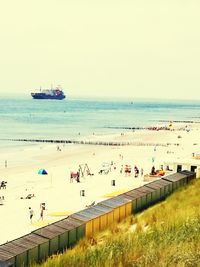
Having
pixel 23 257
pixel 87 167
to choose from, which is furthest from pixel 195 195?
pixel 87 167

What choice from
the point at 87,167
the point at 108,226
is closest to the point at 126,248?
the point at 108,226

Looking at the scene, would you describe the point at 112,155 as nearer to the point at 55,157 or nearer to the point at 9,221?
the point at 55,157

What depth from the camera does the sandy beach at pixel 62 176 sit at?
31.1m

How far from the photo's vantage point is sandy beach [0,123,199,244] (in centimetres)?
3108

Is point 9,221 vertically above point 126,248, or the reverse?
point 126,248

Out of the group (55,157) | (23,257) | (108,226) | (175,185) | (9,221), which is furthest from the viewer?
(55,157)

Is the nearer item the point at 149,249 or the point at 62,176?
the point at 149,249

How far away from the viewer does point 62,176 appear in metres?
49.1

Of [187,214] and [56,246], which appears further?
[187,214]

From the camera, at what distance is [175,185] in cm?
3112

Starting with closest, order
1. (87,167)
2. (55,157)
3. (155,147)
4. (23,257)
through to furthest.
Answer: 1. (23,257)
2. (87,167)
3. (55,157)
4. (155,147)

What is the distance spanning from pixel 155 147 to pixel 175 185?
49128 mm

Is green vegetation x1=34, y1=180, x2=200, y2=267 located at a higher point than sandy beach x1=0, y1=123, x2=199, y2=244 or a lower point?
higher

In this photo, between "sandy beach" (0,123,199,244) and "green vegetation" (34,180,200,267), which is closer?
"green vegetation" (34,180,200,267)
